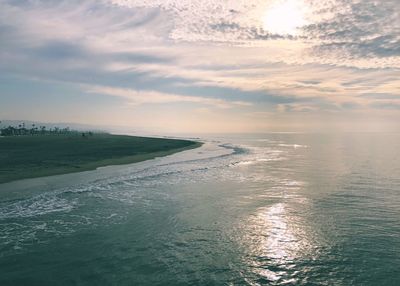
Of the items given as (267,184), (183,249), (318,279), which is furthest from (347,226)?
(267,184)

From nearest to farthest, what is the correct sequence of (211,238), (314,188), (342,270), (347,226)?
(342,270) < (211,238) < (347,226) < (314,188)

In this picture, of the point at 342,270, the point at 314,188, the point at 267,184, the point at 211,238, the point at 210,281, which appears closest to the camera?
the point at 210,281

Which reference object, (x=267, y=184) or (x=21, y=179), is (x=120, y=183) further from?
(x=267, y=184)

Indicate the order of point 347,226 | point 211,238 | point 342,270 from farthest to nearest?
point 347,226 → point 211,238 → point 342,270

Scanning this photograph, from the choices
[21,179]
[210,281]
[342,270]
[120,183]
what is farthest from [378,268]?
[21,179]

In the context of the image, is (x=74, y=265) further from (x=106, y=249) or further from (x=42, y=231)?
(x=42, y=231)

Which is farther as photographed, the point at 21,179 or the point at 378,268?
the point at 21,179
